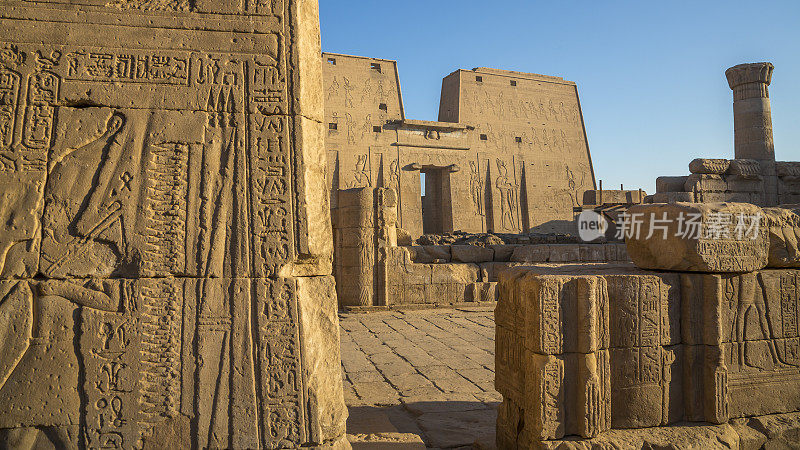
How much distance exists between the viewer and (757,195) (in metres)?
13.4

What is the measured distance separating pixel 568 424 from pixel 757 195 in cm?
1287

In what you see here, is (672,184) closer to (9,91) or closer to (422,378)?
(422,378)

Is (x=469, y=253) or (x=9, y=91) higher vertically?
(x=9, y=91)

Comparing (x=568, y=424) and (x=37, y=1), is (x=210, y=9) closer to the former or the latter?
(x=37, y=1)

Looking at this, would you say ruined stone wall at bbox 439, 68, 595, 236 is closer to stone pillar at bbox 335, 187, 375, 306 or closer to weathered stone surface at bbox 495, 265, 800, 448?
stone pillar at bbox 335, 187, 375, 306

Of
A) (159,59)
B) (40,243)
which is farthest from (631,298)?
(40,243)

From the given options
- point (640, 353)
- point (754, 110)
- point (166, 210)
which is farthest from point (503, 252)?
point (166, 210)

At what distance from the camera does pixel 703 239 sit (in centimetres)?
352

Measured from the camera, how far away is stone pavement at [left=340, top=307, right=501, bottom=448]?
404 centimetres

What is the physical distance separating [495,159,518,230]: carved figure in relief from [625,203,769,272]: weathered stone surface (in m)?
17.1

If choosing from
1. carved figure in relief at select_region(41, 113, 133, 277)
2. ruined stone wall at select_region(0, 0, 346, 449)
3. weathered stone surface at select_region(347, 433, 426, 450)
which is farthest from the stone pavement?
carved figure in relief at select_region(41, 113, 133, 277)

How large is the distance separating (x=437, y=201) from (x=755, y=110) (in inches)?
415

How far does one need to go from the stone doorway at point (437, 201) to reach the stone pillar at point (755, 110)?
9148mm

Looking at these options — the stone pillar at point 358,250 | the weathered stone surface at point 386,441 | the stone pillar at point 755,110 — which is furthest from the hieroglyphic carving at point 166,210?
Answer: the stone pillar at point 755,110
